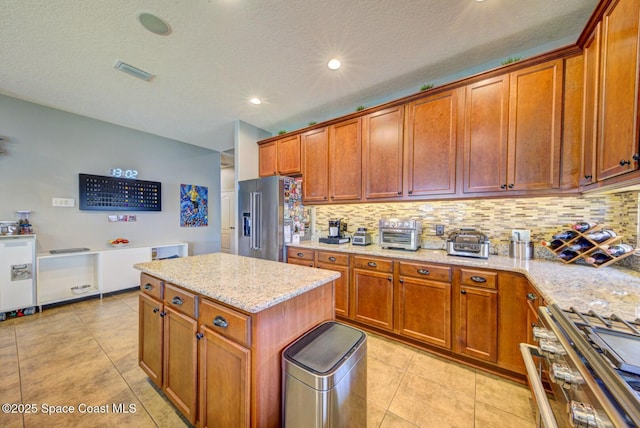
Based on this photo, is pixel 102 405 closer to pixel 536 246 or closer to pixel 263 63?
pixel 263 63

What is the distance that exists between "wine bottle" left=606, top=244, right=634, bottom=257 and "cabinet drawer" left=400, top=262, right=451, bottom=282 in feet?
3.39

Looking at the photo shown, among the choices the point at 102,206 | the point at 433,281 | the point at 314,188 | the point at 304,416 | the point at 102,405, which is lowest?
the point at 102,405

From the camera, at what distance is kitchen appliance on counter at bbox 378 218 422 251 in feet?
8.04

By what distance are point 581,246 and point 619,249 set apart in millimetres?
185

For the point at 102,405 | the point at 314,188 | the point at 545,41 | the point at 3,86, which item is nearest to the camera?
the point at 102,405

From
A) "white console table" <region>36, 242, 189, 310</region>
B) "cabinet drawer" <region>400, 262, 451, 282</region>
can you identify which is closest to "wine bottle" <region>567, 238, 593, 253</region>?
"cabinet drawer" <region>400, 262, 451, 282</region>

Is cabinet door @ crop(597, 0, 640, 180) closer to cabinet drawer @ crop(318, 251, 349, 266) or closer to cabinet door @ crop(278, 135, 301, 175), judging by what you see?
cabinet drawer @ crop(318, 251, 349, 266)

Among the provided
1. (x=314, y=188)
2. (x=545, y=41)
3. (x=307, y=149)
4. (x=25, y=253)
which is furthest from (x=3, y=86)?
(x=545, y=41)

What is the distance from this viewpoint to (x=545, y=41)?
2039mm

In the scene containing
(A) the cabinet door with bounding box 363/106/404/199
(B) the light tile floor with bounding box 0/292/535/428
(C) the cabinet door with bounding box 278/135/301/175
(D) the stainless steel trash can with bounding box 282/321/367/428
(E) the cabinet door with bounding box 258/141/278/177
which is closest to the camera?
(D) the stainless steel trash can with bounding box 282/321/367/428

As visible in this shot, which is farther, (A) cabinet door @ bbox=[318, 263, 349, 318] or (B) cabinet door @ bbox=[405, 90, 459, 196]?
(A) cabinet door @ bbox=[318, 263, 349, 318]

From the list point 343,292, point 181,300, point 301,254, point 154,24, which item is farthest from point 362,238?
point 154,24

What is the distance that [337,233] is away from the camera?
10.6 ft

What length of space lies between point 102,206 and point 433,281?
15.9 ft
